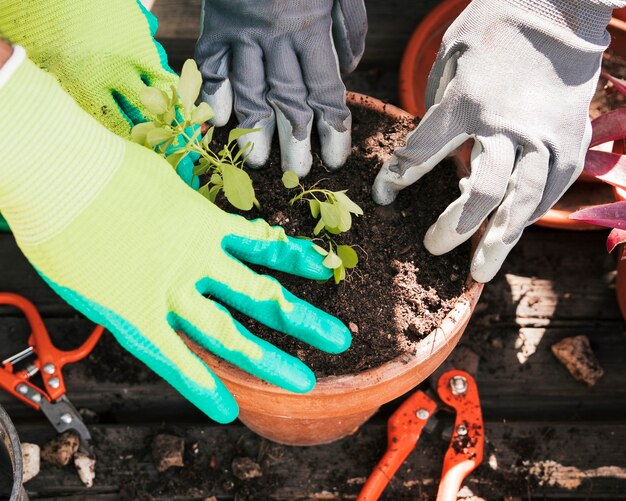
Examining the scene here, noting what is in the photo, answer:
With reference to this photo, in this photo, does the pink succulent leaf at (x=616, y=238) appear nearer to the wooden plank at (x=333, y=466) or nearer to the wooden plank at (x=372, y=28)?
the wooden plank at (x=333, y=466)

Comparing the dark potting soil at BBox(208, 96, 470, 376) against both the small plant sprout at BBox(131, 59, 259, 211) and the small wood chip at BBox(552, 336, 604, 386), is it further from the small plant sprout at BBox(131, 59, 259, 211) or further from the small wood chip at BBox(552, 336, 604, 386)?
the small wood chip at BBox(552, 336, 604, 386)

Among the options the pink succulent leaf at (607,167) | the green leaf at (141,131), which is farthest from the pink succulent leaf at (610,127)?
the green leaf at (141,131)

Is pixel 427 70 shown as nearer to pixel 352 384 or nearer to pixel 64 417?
pixel 352 384

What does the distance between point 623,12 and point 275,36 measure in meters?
0.89

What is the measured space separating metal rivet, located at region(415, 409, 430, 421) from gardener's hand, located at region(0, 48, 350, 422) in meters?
0.42

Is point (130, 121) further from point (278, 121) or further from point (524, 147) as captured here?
point (524, 147)

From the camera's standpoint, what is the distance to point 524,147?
104 cm

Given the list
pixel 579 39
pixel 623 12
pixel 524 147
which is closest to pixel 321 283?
pixel 524 147

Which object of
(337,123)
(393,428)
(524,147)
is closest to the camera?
(524,147)

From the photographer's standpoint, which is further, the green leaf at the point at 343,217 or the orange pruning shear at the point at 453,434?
the orange pruning shear at the point at 453,434

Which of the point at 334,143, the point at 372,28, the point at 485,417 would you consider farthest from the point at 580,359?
the point at 372,28

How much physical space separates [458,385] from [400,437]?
5.9 inches

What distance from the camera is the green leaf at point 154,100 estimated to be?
3.03 ft

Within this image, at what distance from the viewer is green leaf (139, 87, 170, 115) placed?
3.03ft
